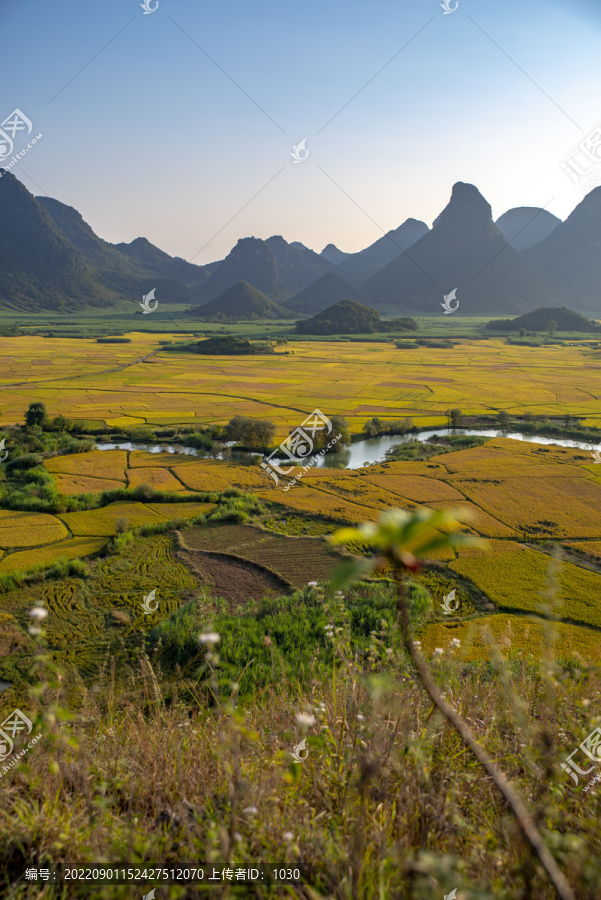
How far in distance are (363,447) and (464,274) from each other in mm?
130371

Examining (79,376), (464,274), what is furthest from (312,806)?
(464,274)

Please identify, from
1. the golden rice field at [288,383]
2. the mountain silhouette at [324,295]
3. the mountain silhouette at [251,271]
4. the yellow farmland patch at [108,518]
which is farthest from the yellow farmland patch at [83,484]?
the mountain silhouette at [251,271]

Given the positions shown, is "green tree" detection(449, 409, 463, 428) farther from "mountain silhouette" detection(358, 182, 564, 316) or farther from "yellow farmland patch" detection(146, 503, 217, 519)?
"mountain silhouette" detection(358, 182, 564, 316)

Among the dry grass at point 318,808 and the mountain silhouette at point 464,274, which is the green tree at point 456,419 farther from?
the mountain silhouette at point 464,274

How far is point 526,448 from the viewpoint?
95.9 feet

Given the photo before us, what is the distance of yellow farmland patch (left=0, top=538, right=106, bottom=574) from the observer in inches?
571

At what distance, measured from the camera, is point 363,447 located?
31516 mm

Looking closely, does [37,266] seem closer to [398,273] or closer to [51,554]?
[398,273]

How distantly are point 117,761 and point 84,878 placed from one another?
3.02ft

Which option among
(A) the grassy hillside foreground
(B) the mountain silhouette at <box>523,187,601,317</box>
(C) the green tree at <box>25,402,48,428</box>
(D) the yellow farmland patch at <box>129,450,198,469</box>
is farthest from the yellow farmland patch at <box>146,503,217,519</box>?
(B) the mountain silhouette at <box>523,187,601,317</box>

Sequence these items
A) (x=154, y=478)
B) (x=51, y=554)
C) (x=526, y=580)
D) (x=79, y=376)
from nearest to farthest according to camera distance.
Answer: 1. (x=526, y=580)
2. (x=51, y=554)
3. (x=154, y=478)
4. (x=79, y=376)

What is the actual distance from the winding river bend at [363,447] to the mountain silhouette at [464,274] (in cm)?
11075

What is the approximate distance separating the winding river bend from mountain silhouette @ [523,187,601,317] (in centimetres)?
12233

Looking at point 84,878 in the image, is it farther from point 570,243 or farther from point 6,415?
point 570,243
